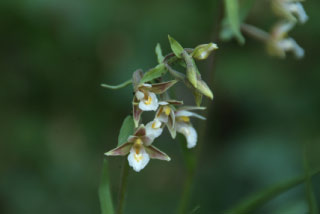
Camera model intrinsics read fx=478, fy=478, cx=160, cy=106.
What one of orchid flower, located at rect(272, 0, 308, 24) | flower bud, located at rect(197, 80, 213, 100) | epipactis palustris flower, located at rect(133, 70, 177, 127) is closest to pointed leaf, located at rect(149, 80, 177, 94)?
epipactis palustris flower, located at rect(133, 70, 177, 127)

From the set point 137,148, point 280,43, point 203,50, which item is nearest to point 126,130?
point 137,148

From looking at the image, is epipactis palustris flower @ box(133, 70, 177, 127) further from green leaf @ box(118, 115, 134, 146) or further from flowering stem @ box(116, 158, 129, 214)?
flowering stem @ box(116, 158, 129, 214)

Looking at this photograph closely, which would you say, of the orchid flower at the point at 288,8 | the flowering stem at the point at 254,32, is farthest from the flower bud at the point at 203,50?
the flowering stem at the point at 254,32

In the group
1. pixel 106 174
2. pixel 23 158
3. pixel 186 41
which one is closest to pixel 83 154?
pixel 23 158

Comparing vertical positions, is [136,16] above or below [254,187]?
above

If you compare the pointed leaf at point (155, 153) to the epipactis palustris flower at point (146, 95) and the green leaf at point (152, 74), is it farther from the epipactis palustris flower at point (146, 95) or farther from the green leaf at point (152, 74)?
the green leaf at point (152, 74)

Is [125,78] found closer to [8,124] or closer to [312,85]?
[8,124]
